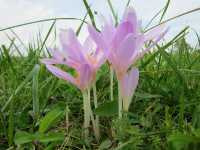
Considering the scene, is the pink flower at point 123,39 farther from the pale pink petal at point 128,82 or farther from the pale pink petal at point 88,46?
the pale pink petal at point 88,46

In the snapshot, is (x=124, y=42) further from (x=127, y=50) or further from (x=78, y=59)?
(x=78, y=59)

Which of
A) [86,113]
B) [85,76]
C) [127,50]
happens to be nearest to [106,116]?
[86,113]

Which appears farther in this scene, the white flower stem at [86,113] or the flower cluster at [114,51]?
the white flower stem at [86,113]

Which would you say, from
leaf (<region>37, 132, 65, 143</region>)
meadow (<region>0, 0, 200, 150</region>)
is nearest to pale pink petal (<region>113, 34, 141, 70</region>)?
meadow (<region>0, 0, 200, 150</region>)

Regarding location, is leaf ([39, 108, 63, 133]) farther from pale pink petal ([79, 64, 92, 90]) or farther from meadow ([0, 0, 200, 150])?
pale pink petal ([79, 64, 92, 90])

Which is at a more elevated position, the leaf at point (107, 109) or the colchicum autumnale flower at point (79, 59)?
the colchicum autumnale flower at point (79, 59)

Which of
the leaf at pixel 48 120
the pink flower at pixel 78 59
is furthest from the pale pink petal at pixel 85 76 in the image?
the leaf at pixel 48 120

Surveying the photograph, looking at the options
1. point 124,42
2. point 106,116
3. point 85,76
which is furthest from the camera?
point 106,116

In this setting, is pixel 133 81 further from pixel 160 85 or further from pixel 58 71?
pixel 160 85
